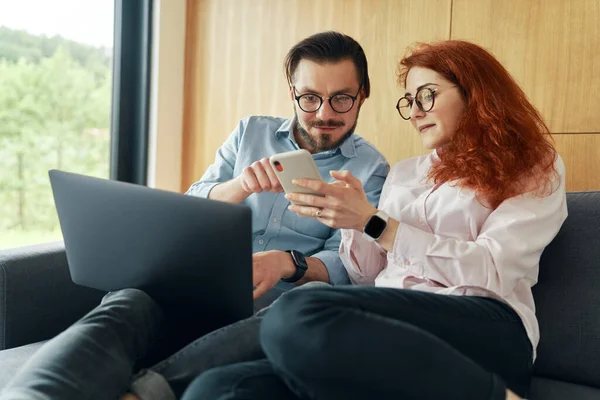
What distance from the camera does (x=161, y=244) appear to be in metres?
1.14

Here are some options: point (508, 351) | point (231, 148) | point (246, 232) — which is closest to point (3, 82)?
point (231, 148)

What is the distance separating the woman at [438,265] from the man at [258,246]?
4.5 inches

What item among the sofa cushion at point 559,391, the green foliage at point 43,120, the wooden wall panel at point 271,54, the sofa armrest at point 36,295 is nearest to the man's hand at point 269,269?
the sofa armrest at point 36,295

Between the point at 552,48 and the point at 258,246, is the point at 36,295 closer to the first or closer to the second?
the point at 258,246

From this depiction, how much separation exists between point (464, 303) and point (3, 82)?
5.95 ft

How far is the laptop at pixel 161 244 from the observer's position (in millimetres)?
1083

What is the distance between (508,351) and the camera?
4.03 ft

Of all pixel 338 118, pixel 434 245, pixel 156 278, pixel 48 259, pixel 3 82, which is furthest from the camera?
pixel 3 82

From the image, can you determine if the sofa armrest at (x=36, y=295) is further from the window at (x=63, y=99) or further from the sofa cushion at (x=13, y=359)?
the window at (x=63, y=99)

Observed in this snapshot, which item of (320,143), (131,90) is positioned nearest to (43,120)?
(131,90)

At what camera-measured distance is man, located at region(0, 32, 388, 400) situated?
3.42 ft

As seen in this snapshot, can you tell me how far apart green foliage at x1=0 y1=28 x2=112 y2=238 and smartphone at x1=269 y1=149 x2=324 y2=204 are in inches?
53.3

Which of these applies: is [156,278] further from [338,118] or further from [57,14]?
[57,14]

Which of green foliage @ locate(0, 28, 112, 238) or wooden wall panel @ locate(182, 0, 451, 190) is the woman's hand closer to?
wooden wall panel @ locate(182, 0, 451, 190)
